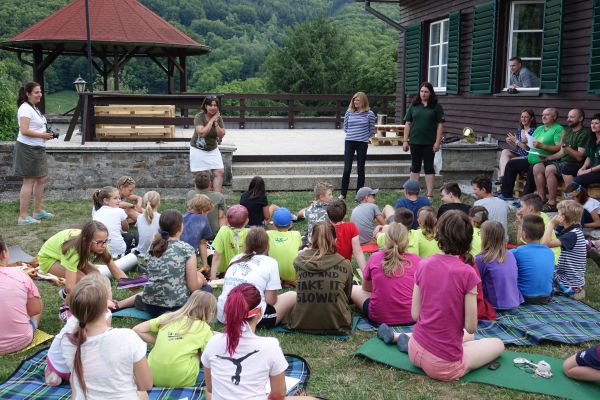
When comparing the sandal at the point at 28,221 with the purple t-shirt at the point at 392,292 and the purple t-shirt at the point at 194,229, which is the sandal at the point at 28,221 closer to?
the purple t-shirt at the point at 194,229

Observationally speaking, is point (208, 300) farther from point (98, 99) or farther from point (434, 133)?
point (98, 99)

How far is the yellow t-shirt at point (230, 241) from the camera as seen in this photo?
5789mm

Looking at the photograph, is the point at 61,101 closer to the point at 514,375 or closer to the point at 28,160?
the point at 28,160

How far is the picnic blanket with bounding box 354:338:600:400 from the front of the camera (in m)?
3.95

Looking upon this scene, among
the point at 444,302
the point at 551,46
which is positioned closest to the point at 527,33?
the point at 551,46

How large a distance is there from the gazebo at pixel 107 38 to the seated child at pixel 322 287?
15836 mm

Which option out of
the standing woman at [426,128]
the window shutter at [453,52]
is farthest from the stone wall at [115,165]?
the window shutter at [453,52]

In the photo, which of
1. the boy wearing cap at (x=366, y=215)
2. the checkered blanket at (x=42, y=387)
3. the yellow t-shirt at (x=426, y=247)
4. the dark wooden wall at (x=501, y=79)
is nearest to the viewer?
the checkered blanket at (x=42, y=387)

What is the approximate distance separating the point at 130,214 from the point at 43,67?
12828 mm

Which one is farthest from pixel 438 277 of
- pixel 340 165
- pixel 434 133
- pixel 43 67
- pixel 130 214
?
pixel 43 67

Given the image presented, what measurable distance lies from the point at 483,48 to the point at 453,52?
1.33 metres

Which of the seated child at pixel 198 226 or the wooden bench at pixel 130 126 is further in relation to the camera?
the wooden bench at pixel 130 126

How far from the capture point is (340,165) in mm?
11531

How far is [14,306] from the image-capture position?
4.44 metres
